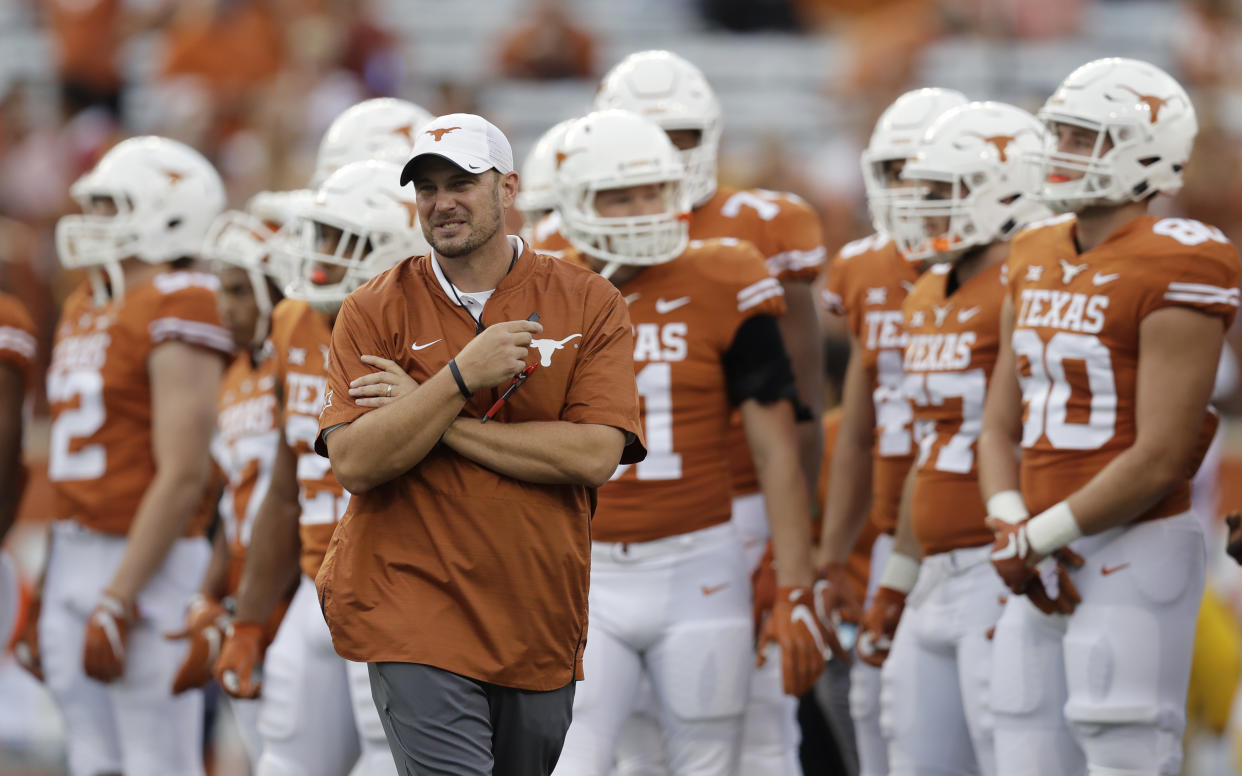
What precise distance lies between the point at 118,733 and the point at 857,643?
2.40 metres

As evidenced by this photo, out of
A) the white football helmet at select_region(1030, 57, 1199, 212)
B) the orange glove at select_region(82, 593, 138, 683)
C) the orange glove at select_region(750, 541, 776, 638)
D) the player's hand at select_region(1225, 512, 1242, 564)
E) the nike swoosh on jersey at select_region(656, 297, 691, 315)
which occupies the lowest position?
the orange glove at select_region(82, 593, 138, 683)

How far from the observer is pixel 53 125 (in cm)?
1145

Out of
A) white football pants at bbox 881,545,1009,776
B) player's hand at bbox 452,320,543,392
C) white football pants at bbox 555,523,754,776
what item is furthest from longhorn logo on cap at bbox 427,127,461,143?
white football pants at bbox 881,545,1009,776

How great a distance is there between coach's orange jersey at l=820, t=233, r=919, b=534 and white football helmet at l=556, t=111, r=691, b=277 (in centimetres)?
80

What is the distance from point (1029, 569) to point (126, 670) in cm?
293

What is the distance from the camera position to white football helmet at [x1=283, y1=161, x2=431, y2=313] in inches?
187

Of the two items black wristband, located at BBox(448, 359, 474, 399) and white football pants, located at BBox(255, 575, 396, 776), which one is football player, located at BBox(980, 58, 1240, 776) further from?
white football pants, located at BBox(255, 575, 396, 776)

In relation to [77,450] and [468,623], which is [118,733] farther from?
[468,623]

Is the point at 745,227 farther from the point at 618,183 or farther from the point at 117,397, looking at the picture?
the point at 117,397

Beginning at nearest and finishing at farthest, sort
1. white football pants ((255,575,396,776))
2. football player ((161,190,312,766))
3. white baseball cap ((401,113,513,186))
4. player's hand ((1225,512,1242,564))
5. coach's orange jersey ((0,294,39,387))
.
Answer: white baseball cap ((401,113,513,186))
player's hand ((1225,512,1242,564))
white football pants ((255,575,396,776))
football player ((161,190,312,766))
coach's orange jersey ((0,294,39,387))

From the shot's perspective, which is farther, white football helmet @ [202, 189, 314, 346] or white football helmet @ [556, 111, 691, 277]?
white football helmet @ [202, 189, 314, 346]

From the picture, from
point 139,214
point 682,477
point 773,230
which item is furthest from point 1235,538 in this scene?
point 139,214

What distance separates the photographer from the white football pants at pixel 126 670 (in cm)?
573

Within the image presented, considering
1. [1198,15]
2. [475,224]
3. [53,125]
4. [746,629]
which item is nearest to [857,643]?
[746,629]
